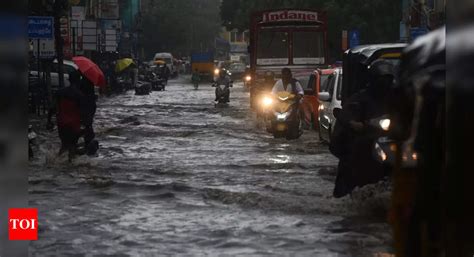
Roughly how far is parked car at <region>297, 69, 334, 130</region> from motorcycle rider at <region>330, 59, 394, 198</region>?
12103 mm

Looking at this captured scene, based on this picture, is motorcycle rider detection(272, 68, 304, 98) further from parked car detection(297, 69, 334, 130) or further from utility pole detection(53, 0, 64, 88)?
utility pole detection(53, 0, 64, 88)

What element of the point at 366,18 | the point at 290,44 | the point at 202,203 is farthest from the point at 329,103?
the point at 366,18

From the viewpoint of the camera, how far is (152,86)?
63.0 meters

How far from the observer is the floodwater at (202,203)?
363 inches

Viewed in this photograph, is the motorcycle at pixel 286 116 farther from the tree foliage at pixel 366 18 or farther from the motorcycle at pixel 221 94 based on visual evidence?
the tree foliage at pixel 366 18

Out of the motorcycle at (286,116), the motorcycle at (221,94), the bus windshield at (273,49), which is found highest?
the bus windshield at (273,49)

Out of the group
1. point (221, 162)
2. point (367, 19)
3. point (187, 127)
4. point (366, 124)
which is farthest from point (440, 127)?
point (367, 19)

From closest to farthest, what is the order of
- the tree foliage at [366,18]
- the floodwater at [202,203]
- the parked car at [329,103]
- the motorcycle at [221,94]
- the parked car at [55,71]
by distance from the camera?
the floodwater at [202,203]
the parked car at [329,103]
the parked car at [55,71]
the motorcycle at [221,94]
the tree foliage at [366,18]

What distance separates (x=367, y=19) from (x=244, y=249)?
4663cm

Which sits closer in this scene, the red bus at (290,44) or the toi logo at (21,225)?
the toi logo at (21,225)

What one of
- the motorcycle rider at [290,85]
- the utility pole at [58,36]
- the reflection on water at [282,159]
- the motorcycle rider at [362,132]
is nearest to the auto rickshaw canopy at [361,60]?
the motorcycle rider at [362,132]

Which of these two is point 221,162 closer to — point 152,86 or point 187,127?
point 187,127

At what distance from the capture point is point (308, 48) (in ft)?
106

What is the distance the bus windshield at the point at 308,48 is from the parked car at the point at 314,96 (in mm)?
7267
